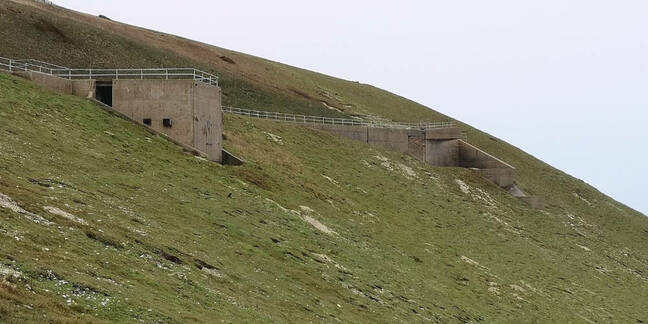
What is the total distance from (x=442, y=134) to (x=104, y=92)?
56.3 m

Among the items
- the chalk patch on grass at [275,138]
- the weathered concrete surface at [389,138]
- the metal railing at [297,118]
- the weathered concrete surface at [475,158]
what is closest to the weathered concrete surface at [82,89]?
the chalk patch on grass at [275,138]

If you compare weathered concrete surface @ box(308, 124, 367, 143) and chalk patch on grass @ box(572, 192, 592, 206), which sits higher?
weathered concrete surface @ box(308, 124, 367, 143)

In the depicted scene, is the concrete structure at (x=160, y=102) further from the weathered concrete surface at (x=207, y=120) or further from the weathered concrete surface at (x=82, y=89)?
the weathered concrete surface at (x=82, y=89)

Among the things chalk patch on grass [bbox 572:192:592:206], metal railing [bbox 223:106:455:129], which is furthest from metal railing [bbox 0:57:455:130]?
chalk patch on grass [bbox 572:192:592:206]

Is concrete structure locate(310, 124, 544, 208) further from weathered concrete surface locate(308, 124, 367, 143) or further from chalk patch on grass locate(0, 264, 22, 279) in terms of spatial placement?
chalk patch on grass locate(0, 264, 22, 279)

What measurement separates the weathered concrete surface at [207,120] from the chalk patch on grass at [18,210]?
2583 centimetres

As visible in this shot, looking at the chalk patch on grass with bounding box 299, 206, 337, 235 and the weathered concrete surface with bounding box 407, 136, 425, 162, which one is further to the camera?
the weathered concrete surface with bounding box 407, 136, 425, 162

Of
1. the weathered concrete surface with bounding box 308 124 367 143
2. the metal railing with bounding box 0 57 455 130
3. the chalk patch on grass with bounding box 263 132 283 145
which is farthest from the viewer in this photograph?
the weathered concrete surface with bounding box 308 124 367 143

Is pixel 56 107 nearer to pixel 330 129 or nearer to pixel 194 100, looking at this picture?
pixel 194 100

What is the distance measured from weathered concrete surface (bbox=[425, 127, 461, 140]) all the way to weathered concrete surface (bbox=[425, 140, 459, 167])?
1.81 feet

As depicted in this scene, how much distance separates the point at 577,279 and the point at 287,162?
95.6 ft

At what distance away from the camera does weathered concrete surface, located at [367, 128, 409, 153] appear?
9406cm

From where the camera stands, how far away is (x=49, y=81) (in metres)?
53.0

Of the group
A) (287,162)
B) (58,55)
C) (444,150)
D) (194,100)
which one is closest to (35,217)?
(194,100)
